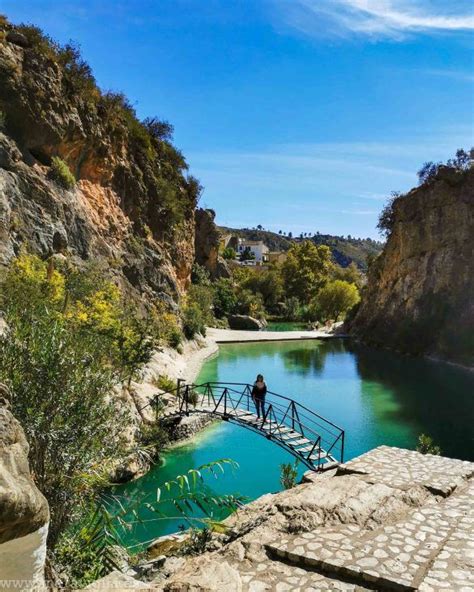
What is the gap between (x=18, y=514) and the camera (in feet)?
12.5

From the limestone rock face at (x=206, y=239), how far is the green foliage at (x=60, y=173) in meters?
34.9

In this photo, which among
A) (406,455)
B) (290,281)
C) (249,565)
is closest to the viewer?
(249,565)

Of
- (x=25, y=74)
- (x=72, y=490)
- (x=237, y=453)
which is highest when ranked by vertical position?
(x=25, y=74)

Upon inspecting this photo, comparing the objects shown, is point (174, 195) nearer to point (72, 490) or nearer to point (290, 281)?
point (72, 490)

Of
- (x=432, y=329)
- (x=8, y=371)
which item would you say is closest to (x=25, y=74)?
(x=8, y=371)

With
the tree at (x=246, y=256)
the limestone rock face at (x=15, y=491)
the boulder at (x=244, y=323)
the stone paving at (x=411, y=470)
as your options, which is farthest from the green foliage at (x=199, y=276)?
the tree at (x=246, y=256)

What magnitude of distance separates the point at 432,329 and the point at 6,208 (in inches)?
1311

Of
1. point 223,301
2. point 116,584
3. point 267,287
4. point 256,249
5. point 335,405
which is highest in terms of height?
point 256,249

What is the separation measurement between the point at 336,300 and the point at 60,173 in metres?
45.2

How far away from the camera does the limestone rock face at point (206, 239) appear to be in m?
61.4

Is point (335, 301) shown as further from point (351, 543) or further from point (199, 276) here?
point (351, 543)

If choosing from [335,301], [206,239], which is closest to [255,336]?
[206,239]

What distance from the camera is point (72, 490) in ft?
22.3

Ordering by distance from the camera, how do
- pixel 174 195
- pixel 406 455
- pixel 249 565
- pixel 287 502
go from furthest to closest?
pixel 174 195, pixel 406 455, pixel 287 502, pixel 249 565
